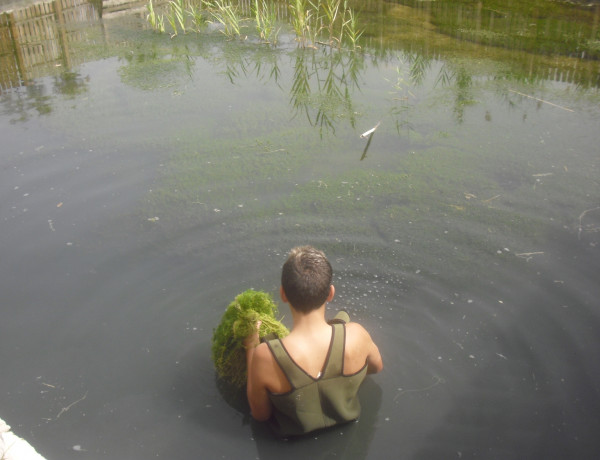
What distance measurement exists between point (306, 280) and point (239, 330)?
70cm

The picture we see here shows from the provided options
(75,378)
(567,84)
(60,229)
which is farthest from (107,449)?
(567,84)

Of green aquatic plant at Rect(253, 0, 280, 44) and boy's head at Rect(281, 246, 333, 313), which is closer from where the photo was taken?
boy's head at Rect(281, 246, 333, 313)

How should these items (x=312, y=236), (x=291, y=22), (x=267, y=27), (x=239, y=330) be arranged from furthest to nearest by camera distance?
1. (x=291, y=22)
2. (x=267, y=27)
3. (x=312, y=236)
4. (x=239, y=330)

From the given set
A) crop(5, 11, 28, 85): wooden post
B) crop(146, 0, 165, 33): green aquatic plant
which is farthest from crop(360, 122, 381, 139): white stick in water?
crop(146, 0, 165, 33): green aquatic plant

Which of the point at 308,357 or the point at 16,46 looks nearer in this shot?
the point at 308,357

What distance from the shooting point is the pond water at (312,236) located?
3367 millimetres

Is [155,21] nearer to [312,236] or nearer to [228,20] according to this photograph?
[228,20]

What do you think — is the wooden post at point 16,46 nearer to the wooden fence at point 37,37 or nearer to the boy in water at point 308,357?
the wooden fence at point 37,37

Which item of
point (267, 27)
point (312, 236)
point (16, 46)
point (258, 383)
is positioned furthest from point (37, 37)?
point (258, 383)

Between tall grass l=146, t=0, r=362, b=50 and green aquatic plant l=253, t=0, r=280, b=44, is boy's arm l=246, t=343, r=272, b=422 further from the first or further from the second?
green aquatic plant l=253, t=0, r=280, b=44

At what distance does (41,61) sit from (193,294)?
6.47m

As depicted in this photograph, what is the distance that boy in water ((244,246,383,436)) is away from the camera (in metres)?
2.88

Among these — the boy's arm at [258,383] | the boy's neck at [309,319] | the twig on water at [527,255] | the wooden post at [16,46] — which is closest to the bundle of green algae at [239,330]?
the boy's arm at [258,383]

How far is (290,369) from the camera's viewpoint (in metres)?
2.87
